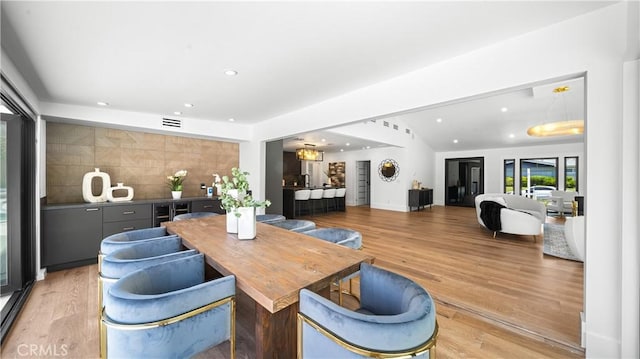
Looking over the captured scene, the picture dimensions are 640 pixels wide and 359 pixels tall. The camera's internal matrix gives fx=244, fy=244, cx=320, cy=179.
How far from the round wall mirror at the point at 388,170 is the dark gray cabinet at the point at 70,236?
8366 millimetres

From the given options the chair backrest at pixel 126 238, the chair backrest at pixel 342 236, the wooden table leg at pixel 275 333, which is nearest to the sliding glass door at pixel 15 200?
the chair backrest at pixel 126 238

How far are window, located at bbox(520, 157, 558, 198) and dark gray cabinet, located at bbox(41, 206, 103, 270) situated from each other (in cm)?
1200

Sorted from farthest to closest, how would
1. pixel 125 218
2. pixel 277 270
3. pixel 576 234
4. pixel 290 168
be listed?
pixel 290 168 < pixel 125 218 < pixel 576 234 < pixel 277 270

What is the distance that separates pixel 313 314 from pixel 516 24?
8.17 feet

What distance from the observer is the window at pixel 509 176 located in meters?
9.26

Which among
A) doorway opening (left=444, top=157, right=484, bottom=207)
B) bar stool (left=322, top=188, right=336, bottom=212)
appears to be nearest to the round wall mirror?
bar stool (left=322, top=188, right=336, bottom=212)

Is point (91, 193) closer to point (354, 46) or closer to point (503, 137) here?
point (354, 46)

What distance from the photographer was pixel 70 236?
137 inches

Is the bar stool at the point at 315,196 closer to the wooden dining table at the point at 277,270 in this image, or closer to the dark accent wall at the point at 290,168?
the dark accent wall at the point at 290,168

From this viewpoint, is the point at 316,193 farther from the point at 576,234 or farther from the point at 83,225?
the point at 576,234

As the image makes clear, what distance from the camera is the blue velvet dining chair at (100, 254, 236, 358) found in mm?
1200

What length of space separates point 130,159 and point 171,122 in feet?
3.44

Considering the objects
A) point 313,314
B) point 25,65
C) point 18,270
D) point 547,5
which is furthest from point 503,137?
point 18,270

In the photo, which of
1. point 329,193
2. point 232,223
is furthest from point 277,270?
point 329,193
